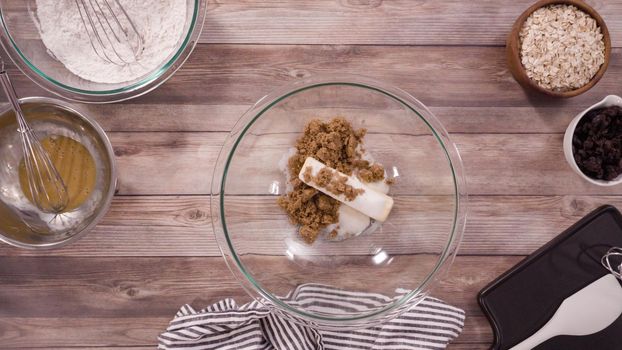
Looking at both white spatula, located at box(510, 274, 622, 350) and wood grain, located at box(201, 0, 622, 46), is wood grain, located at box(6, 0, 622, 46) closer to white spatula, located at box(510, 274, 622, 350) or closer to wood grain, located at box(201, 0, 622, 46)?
wood grain, located at box(201, 0, 622, 46)

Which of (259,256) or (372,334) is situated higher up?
(259,256)

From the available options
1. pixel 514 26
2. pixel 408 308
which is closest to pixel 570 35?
pixel 514 26

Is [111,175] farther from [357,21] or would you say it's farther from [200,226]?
[357,21]

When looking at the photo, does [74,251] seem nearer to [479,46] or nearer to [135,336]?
[135,336]

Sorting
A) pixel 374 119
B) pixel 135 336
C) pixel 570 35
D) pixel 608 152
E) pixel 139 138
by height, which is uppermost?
pixel 139 138

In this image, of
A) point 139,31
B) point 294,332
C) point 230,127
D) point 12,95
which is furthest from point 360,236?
point 12,95

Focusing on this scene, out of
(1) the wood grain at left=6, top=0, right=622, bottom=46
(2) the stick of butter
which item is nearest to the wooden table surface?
(1) the wood grain at left=6, top=0, right=622, bottom=46

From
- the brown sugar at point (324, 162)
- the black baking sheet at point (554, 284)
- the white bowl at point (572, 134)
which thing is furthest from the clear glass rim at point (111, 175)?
the white bowl at point (572, 134)
